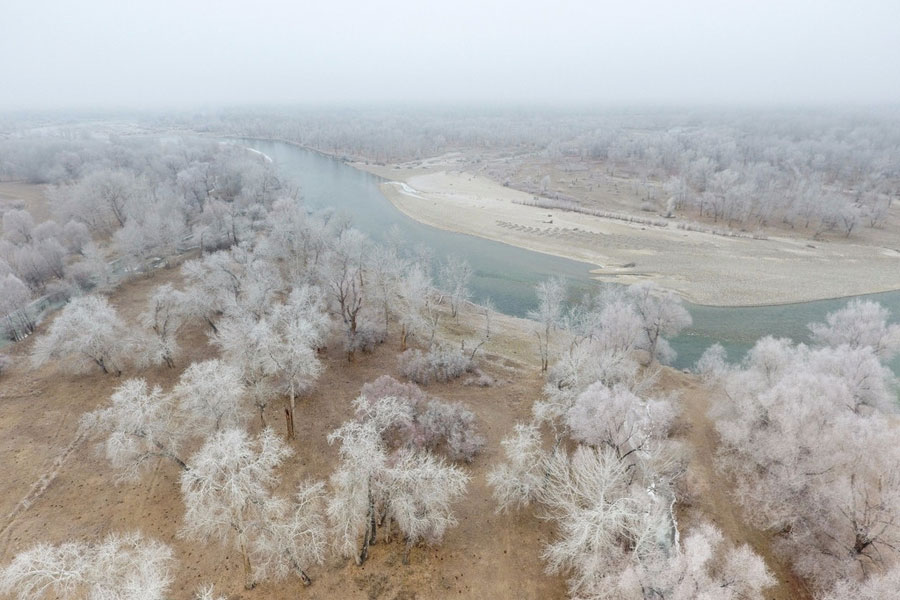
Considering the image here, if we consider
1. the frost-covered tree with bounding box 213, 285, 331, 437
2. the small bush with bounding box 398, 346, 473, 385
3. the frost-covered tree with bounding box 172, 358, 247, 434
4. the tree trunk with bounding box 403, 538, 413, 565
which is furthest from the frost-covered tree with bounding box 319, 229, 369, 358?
the tree trunk with bounding box 403, 538, 413, 565

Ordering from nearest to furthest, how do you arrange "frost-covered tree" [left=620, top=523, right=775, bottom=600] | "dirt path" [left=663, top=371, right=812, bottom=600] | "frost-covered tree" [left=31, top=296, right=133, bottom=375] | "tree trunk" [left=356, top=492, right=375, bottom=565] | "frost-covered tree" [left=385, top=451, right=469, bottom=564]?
"frost-covered tree" [left=620, top=523, right=775, bottom=600] → "frost-covered tree" [left=385, top=451, right=469, bottom=564] → "tree trunk" [left=356, top=492, right=375, bottom=565] → "dirt path" [left=663, top=371, right=812, bottom=600] → "frost-covered tree" [left=31, top=296, right=133, bottom=375]

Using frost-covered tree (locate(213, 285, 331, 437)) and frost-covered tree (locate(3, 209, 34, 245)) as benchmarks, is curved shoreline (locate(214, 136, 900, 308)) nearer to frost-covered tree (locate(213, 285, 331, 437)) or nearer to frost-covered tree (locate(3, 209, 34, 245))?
frost-covered tree (locate(213, 285, 331, 437))

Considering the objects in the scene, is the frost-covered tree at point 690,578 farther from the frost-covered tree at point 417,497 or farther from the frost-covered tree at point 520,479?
the frost-covered tree at point 417,497

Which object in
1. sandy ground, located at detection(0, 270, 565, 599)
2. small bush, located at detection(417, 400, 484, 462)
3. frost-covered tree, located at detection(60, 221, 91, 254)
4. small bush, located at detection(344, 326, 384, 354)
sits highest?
frost-covered tree, located at detection(60, 221, 91, 254)

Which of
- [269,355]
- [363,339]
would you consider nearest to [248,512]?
[269,355]

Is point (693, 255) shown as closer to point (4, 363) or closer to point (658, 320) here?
point (658, 320)
